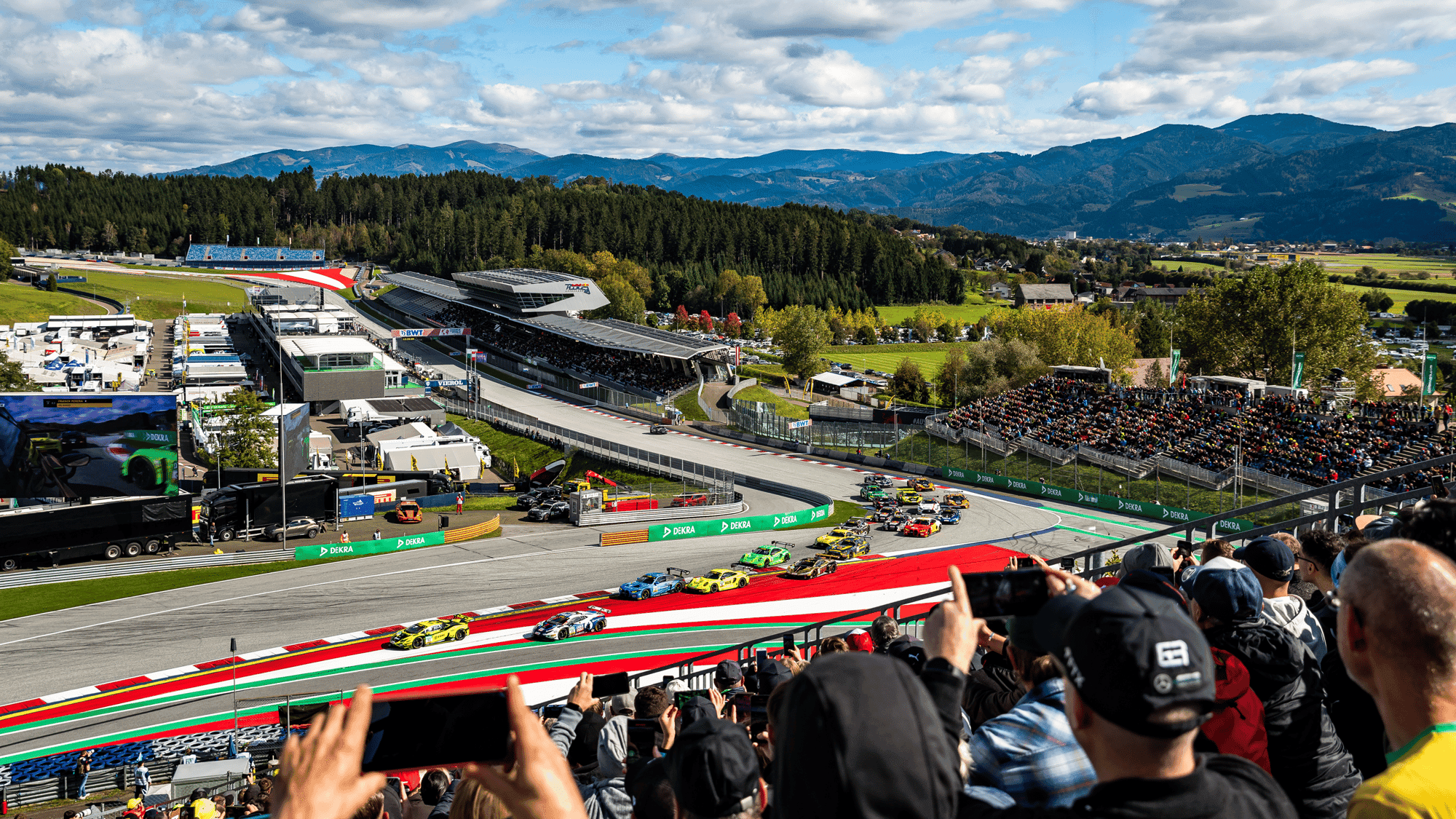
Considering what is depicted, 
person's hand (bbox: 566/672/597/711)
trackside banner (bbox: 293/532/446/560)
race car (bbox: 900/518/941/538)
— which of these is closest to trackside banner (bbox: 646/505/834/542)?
race car (bbox: 900/518/941/538)

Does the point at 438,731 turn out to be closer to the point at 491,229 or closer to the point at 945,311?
the point at 945,311

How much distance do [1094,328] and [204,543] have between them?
Answer: 7511 cm

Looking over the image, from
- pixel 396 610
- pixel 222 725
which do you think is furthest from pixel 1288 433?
pixel 222 725

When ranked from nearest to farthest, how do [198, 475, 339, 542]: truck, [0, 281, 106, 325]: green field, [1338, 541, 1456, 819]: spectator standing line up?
[1338, 541, 1456, 819]: spectator standing
[198, 475, 339, 542]: truck
[0, 281, 106, 325]: green field

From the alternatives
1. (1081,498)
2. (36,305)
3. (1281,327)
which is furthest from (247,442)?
(36,305)

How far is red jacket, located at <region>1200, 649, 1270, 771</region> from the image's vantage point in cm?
438

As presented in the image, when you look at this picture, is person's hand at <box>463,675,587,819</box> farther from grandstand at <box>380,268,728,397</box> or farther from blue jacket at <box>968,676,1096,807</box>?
grandstand at <box>380,268,728,397</box>

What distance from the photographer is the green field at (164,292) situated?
121 meters

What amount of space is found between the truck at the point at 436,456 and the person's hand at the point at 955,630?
53.7 meters

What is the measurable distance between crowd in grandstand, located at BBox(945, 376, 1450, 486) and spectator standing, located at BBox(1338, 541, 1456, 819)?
42581 millimetres

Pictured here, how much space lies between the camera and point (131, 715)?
77.2 feet

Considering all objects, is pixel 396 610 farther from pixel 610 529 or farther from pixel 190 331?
pixel 190 331

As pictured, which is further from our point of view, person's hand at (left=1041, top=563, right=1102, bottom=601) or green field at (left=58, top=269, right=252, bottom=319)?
green field at (left=58, top=269, right=252, bottom=319)

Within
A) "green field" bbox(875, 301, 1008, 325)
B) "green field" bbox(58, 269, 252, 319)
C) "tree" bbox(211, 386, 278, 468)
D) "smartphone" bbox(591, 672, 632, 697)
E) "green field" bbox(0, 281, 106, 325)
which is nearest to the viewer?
"smartphone" bbox(591, 672, 632, 697)
